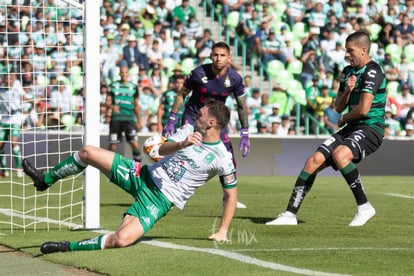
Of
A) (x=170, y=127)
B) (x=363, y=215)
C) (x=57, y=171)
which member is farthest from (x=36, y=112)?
(x=57, y=171)

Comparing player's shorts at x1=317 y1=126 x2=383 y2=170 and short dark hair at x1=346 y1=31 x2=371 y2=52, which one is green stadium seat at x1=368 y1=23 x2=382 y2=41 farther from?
short dark hair at x1=346 y1=31 x2=371 y2=52

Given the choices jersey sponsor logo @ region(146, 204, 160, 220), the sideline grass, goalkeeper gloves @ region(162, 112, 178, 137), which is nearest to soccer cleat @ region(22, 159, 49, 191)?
the sideline grass

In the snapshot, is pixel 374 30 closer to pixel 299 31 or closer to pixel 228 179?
pixel 299 31

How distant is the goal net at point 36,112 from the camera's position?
15617 millimetres

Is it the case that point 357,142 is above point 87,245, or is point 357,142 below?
above

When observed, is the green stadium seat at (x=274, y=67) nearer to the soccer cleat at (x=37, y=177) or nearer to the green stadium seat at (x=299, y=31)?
the green stadium seat at (x=299, y=31)

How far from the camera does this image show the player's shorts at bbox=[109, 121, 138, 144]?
22.4 meters

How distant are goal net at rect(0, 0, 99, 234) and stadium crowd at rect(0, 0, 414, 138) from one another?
0.68ft

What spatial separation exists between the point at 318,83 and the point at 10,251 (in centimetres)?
1792

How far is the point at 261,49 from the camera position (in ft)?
93.1

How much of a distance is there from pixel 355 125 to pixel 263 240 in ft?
7.99

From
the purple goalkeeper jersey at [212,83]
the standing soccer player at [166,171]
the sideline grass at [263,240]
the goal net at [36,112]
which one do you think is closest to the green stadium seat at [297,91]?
the goal net at [36,112]

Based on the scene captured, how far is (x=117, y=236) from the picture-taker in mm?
9695

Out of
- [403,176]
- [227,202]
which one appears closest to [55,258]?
[227,202]
